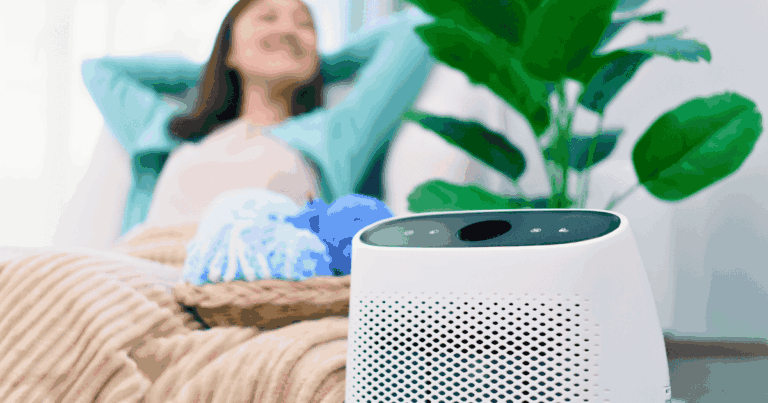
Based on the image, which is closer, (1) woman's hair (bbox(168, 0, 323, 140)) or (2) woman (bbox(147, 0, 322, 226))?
(2) woman (bbox(147, 0, 322, 226))

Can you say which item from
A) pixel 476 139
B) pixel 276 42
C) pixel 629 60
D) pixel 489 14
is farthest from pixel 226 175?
pixel 629 60

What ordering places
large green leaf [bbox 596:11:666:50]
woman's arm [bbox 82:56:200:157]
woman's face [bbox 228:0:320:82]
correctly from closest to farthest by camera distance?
1. large green leaf [bbox 596:11:666:50]
2. woman's face [bbox 228:0:320:82]
3. woman's arm [bbox 82:56:200:157]

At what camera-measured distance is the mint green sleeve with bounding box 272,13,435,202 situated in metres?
1.34

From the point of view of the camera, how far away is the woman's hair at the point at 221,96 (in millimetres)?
1587

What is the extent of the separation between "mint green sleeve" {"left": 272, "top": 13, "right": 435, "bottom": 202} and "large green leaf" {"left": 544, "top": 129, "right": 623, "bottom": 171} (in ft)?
1.76

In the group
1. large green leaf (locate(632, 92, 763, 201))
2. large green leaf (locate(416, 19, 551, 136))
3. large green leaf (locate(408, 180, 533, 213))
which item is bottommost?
large green leaf (locate(408, 180, 533, 213))

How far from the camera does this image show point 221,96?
1.62 meters

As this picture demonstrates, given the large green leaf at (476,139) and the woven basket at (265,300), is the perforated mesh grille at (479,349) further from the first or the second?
the large green leaf at (476,139)

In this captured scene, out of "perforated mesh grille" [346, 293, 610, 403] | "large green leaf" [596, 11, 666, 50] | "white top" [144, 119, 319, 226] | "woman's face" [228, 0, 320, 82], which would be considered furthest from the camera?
"woman's face" [228, 0, 320, 82]

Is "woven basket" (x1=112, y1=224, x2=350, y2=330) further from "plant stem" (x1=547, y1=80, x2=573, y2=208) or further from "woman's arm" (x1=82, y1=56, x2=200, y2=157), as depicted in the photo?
"woman's arm" (x1=82, y1=56, x2=200, y2=157)

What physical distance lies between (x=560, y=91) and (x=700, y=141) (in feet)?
0.68

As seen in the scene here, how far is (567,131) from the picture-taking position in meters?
0.83

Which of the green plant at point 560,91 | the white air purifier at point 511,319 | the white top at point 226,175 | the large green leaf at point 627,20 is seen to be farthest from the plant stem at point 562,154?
the white top at point 226,175

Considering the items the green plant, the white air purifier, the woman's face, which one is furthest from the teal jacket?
the white air purifier
